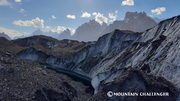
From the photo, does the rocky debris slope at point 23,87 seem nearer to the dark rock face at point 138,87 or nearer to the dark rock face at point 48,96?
the dark rock face at point 48,96

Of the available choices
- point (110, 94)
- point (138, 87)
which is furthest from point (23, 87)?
point (138, 87)

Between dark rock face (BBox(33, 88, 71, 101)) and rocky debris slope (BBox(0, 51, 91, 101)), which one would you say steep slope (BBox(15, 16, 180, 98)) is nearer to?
dark rock face (BBox(33, 88, 71, 101))

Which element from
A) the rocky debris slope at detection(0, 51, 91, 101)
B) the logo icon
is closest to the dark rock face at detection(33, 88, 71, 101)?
the rocky debris slope at detection(0, 51, 91, 101)

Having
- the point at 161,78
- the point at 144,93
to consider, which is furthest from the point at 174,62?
the point at 144,93

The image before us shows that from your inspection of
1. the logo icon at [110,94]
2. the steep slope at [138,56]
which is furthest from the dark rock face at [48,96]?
the steep slope at [138,56]

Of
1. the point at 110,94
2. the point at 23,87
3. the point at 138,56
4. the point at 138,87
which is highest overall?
the point at 138,56

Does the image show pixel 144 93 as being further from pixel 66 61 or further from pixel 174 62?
pixel 66 61

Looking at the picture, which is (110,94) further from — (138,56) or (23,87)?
(138,56)

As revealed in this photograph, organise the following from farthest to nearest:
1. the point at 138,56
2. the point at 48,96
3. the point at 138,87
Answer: the point at 138,56
the point at 48,96
the point at 138,87
